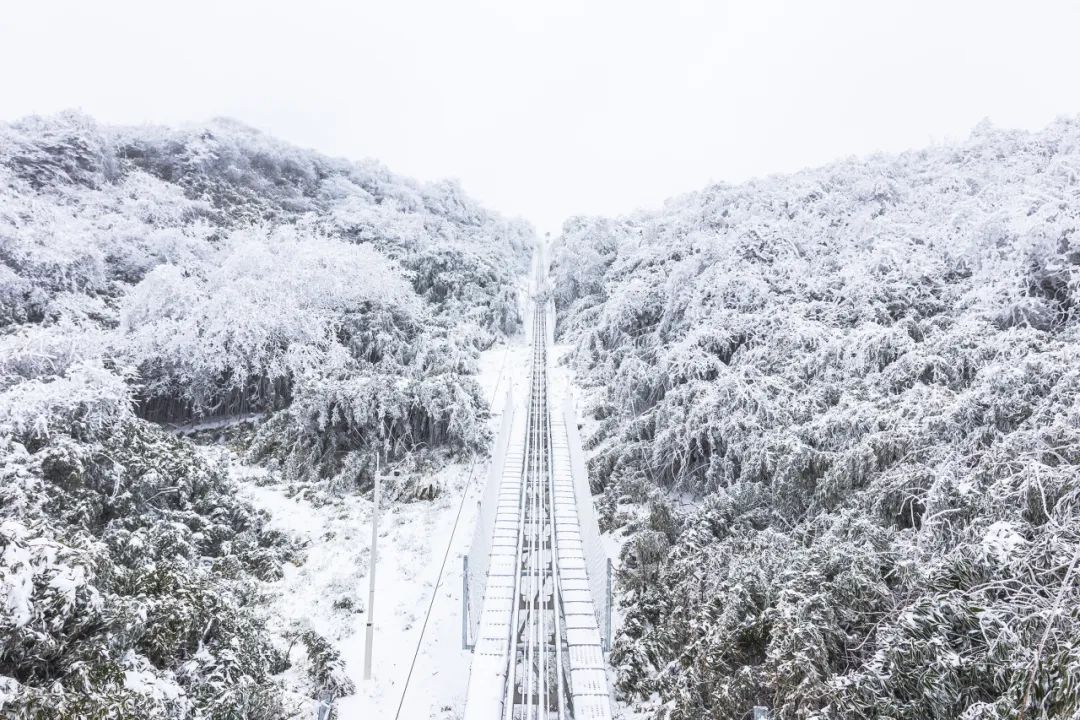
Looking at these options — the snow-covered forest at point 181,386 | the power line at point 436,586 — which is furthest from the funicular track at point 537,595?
the snow-covered forest at point 181,386

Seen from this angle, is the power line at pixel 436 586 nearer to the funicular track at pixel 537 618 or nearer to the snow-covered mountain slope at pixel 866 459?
the funicular track at pixel 537 618

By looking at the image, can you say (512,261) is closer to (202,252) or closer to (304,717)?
(202,252)

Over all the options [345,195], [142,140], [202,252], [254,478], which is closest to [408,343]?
[254,478]

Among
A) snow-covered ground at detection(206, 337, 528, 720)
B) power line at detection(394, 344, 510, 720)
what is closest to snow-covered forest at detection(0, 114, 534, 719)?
snow-covered ground at detection(206, 337, 528, 720)

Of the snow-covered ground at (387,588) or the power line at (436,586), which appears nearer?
the power line at (436,586)

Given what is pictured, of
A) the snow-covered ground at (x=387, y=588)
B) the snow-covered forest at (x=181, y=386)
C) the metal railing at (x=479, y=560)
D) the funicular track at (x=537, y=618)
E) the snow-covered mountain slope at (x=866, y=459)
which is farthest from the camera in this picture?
the metal railing at (x=479, y=560)

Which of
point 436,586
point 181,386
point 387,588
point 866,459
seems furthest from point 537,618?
point 181,386
